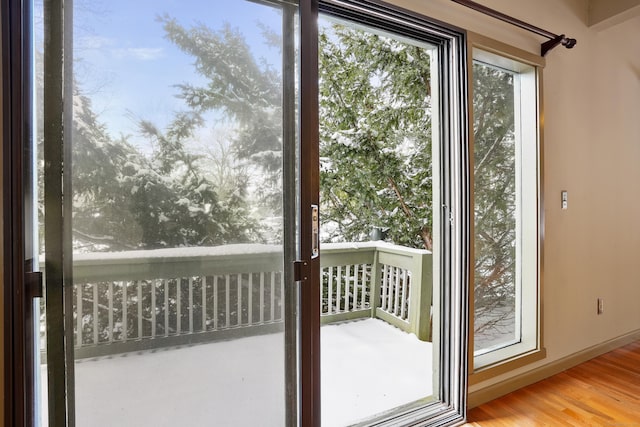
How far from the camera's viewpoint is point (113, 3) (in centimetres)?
112

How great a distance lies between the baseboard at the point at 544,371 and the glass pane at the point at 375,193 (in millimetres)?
876

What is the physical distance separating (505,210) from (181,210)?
201cm

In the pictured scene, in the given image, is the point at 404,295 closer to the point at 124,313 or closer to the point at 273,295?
the point at 273,295

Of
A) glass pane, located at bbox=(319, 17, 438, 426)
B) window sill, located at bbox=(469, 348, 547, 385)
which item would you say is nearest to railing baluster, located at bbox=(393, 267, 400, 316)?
glass pane, located at bbox=(319, 17, 438, 426)

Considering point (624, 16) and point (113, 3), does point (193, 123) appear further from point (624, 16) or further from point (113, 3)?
point (624, 16)

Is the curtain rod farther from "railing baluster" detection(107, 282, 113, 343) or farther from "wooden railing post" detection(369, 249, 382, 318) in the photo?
"wooden railing post" detection(369, 249, 382, 318)

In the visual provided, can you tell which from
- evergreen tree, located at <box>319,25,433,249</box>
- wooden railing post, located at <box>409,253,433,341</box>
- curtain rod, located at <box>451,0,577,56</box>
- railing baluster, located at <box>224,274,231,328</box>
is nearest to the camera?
railing baluster, located at <box>224,274,231,328</box>

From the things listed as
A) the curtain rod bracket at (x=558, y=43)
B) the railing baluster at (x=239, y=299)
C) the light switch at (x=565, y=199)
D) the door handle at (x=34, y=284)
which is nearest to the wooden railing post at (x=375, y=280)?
the light switch at (x=565, y=199)

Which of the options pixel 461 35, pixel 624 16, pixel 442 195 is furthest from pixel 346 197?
pixel 624 16

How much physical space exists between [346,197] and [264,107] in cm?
265

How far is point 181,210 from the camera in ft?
4.04

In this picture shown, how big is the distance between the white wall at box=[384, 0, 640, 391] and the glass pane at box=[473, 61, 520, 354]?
19 cm

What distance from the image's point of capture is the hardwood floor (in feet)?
6.31

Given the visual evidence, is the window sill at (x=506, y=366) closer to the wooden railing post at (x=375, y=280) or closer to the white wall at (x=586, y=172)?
the white wall at (x=586, y=172)
